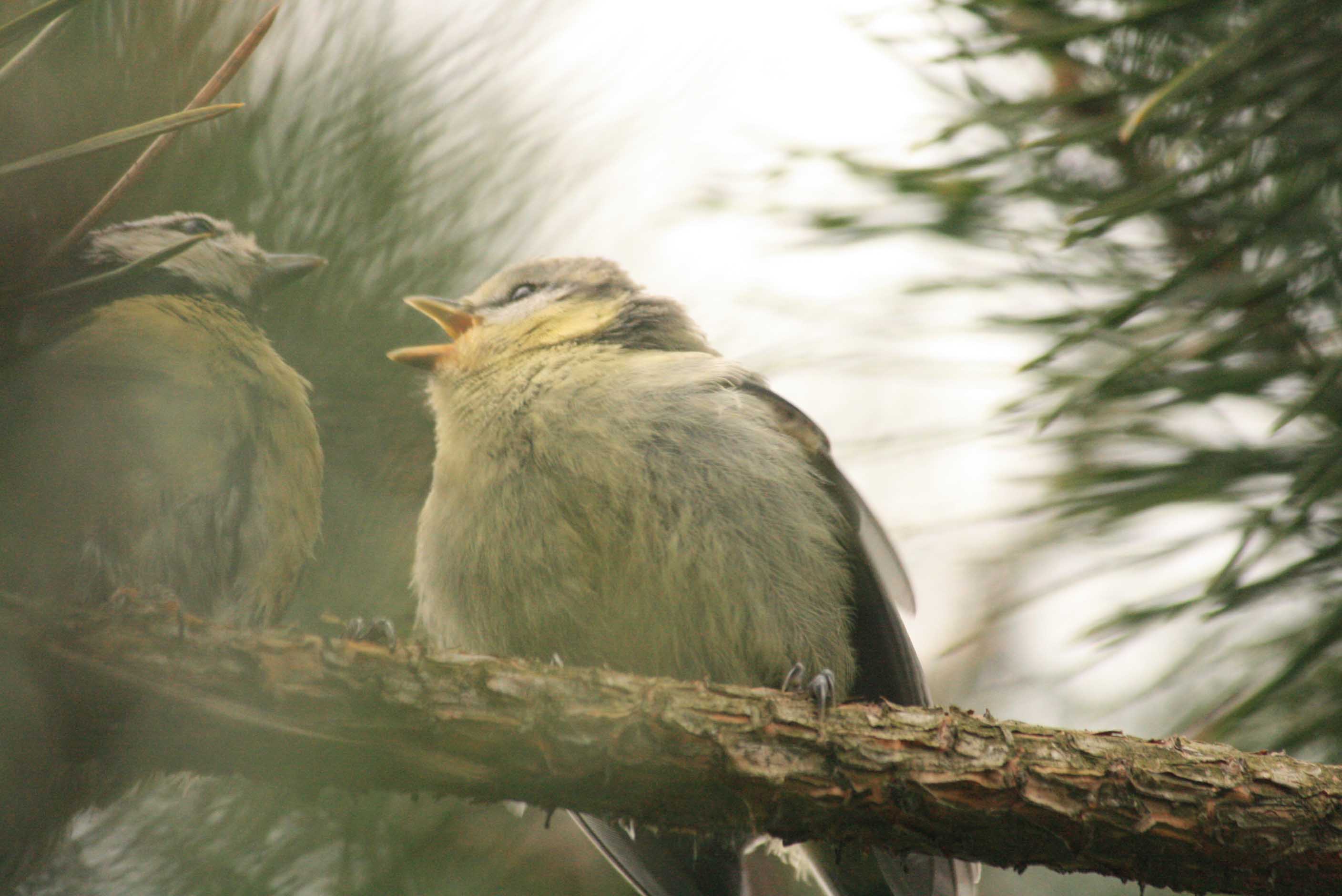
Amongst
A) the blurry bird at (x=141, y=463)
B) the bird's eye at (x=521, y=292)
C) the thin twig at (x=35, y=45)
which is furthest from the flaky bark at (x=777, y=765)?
the bird's eye at (x=521, y=292)

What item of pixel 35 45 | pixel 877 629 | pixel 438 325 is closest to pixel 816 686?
pixel 877 629

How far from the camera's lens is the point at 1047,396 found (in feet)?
8.16

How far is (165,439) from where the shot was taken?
1947mm

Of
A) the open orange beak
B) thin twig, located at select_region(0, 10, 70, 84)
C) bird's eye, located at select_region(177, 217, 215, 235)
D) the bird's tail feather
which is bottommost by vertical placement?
the bird's tail feather

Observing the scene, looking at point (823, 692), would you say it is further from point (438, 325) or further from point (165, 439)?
point (165, 439)

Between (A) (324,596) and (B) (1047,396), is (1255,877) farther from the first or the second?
(A) (324,596)

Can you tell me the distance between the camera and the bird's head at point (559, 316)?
8.58ft

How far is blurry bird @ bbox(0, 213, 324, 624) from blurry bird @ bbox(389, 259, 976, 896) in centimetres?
30

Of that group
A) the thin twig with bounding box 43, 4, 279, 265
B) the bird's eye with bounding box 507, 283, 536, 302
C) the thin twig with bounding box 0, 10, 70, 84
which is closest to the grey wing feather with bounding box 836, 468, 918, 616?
the bird's eye with bounding box 507, 283, 536, 302

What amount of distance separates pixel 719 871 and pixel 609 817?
0.96m

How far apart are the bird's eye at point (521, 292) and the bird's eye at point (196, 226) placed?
0.98 metres

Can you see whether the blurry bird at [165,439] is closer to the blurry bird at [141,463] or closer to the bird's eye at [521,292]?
the blurry bird at [141,463]

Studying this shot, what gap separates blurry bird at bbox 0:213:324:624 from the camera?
60.1 inches

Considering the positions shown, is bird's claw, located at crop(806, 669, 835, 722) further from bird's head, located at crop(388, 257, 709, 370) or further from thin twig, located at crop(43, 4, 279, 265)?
thin twig, located at crop(43, 4, 279, 265)
